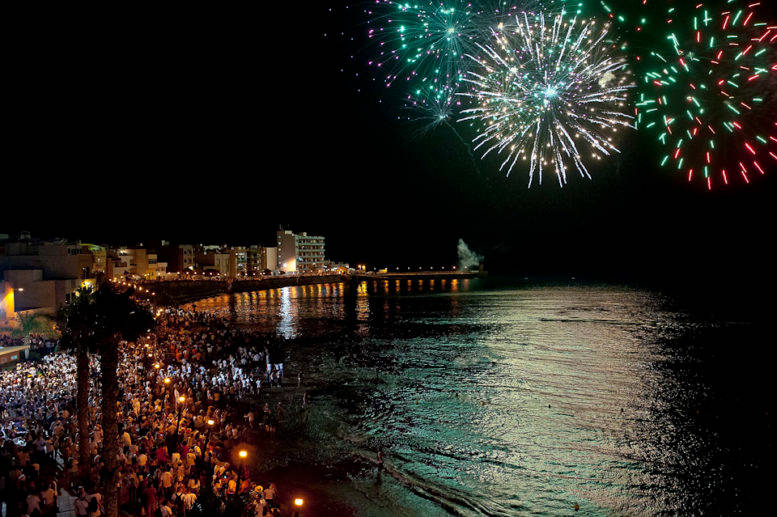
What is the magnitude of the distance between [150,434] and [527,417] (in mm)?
12839

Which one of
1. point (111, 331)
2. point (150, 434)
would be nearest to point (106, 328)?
point (111, 331)

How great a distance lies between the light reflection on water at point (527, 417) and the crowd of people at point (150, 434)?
3.48 m

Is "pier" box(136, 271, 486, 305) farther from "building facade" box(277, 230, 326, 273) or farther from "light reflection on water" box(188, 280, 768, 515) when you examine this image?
"light reflection on water" box(188, 280, 768, 515)

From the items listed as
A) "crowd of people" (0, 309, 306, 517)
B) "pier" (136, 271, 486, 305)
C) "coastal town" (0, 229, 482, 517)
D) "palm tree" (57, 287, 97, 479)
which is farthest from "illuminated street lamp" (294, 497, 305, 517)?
"pier" (136, 271, 486, 305)

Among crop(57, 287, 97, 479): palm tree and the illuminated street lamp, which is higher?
crop(57, 287, 97, 479): palm tree

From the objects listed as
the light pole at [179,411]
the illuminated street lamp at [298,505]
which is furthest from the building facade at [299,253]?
the illuminated street lamp at [298,505]

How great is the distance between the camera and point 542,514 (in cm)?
1203

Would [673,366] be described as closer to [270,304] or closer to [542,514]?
[542,514]

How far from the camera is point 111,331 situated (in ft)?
32.6

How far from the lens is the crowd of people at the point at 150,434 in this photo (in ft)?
31.8

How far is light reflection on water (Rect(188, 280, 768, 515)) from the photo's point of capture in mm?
13016

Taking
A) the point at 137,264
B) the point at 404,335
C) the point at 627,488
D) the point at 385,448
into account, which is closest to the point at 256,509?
the point at 385,448

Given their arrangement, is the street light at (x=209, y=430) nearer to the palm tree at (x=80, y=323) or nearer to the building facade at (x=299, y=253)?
the palm tree at (x=80, y=323)

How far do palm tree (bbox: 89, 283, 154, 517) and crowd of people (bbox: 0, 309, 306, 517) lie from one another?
2.14 feet
